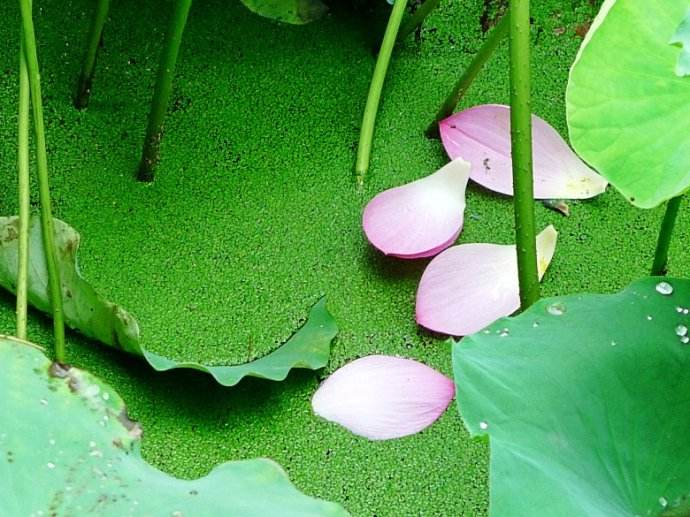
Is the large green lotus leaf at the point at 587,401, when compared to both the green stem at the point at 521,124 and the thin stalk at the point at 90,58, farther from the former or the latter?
the thin stalk at the point at 90,58

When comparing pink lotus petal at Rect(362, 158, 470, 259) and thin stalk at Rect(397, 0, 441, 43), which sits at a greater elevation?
thin stalk at Rect(397, 0, 441, 43)

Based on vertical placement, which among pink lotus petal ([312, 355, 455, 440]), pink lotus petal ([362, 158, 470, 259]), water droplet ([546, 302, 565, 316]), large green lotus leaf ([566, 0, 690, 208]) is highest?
large green lotus leaf ([566, 0, 690, 208])

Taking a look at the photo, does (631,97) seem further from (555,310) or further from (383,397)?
(383,397)

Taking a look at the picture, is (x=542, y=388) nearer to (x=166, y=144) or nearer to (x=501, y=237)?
(x=501, y=237)

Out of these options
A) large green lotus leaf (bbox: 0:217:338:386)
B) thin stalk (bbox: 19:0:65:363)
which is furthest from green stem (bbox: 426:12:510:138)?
thin stalk (bbox: 19:0:65:363)

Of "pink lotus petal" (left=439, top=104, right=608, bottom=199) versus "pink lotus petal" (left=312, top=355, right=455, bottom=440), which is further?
"pink lotus petal" (left=439, top=104, right=608, bottom=199)

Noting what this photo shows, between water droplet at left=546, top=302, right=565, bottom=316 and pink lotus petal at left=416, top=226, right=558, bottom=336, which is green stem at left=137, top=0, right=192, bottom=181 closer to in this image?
pink lotus petal at left=416, top=226, right=558, bottom=336

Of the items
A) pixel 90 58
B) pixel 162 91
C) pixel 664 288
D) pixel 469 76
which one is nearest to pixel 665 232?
pixel 664 288

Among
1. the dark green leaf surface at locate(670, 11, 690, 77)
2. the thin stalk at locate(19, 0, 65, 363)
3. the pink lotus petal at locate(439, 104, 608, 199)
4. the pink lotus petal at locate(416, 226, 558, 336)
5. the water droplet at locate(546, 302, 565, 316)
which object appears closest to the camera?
the dark green leaf surface at locate(670, 11, 690, 77)
